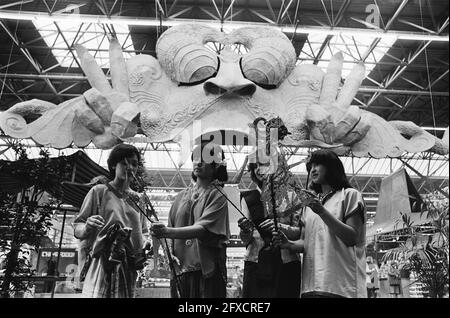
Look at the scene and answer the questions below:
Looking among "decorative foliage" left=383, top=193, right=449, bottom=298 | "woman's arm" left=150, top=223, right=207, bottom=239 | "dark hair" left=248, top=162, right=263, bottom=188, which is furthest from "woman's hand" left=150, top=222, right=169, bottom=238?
"decorative foliage" left=383, top=193, right=449, bottom=298

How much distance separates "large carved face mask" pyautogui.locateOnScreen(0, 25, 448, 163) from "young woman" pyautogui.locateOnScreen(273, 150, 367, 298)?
1.24 metres

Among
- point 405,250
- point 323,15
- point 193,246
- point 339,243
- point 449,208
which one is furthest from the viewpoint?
point 405,250

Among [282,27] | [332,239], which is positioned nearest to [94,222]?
[332,239]

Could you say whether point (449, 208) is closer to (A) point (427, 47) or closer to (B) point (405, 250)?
(B) point (405, 250)

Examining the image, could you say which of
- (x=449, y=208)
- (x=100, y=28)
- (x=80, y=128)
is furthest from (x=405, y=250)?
(x=100, y=28)

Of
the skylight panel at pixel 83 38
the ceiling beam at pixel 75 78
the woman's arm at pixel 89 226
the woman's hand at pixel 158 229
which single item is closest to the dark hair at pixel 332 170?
the woman's hand at pixel 158 229

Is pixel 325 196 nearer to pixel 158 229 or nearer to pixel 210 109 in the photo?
pixel 158 229

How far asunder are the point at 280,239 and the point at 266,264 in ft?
0.85

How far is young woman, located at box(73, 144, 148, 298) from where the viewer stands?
1681 mm

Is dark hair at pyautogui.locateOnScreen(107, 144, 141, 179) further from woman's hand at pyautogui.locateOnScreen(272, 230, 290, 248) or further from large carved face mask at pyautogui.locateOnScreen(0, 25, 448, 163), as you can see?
large carved face mask at pyautogui.locateOnScreen(0, 25, 448, 163)

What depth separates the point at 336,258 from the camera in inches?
69.1

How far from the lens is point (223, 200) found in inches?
76.0

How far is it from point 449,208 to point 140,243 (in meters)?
1.73

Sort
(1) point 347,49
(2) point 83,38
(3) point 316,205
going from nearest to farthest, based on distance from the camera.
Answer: (3) point 316,205
(2) point 83,38
(1) point 347,49
